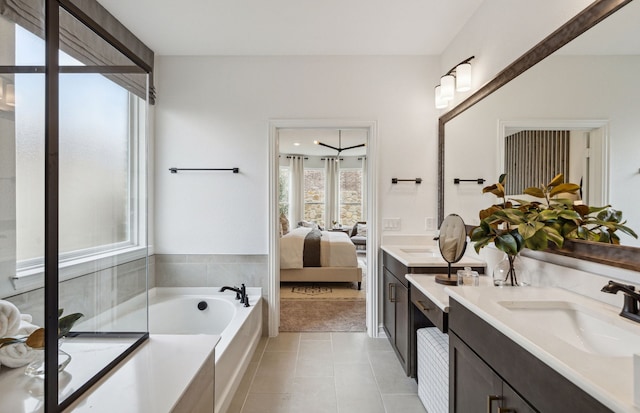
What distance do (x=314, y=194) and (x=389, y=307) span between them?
5.79 meters

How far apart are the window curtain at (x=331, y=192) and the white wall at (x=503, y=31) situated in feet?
18.4

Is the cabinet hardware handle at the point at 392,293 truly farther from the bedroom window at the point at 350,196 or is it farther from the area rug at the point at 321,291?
the bedroom window at the point at 350,196

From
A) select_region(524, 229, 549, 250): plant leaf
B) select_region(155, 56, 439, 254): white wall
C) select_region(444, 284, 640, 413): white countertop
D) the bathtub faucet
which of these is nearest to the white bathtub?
the bathtub faucet

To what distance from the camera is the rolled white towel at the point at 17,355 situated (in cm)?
93

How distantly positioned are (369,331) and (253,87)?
259cm

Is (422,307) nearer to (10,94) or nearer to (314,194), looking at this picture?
(10,94)

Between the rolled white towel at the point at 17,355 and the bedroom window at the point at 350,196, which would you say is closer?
the rolled white towel at the point at 17,355

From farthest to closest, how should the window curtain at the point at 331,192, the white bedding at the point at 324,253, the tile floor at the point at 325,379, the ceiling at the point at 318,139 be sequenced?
the window curtain at the point at 331,192 < the ceiling at the point at 318,139 < the white bedding at the point at 324,253 < the tile floor at the point at 325,379

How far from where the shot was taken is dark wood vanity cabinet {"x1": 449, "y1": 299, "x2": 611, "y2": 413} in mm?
692

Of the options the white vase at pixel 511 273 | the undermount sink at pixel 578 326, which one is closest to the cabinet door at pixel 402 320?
the white vase at pixel 511 273

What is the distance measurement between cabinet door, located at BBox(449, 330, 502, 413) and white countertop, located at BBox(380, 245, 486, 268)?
736mm

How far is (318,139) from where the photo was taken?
6.28 metres

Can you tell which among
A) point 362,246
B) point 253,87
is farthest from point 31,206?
point 362,246

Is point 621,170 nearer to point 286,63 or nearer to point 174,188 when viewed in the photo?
point 286,63
